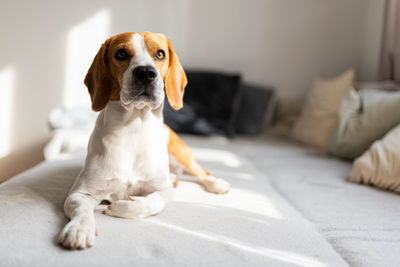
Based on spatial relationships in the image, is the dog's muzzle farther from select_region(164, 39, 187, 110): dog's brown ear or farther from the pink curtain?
the pink curtain

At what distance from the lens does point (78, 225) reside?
928 millimetres

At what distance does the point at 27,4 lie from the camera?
3.09 m

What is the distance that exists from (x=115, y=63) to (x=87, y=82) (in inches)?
5.5

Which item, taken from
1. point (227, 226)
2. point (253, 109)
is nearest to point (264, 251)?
point (227, 226)

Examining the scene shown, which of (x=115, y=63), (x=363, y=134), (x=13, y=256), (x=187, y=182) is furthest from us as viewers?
(x=363, y=134)

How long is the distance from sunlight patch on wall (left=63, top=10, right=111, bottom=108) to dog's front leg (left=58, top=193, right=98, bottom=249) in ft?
8.04

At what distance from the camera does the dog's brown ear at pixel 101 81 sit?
3.89 ft

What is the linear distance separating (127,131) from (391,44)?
A: 2463mm

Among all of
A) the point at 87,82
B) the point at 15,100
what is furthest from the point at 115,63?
the point at 15,100

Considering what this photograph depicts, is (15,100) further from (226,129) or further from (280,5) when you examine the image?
(280,5)

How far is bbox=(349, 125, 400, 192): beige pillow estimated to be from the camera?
5.23 ft

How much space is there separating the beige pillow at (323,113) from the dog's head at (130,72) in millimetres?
1893

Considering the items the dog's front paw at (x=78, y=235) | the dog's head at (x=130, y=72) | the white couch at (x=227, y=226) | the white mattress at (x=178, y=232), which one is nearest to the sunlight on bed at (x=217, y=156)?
the white couch at (x=227, y=226)

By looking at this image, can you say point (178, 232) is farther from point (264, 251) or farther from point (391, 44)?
point (391, 44)
